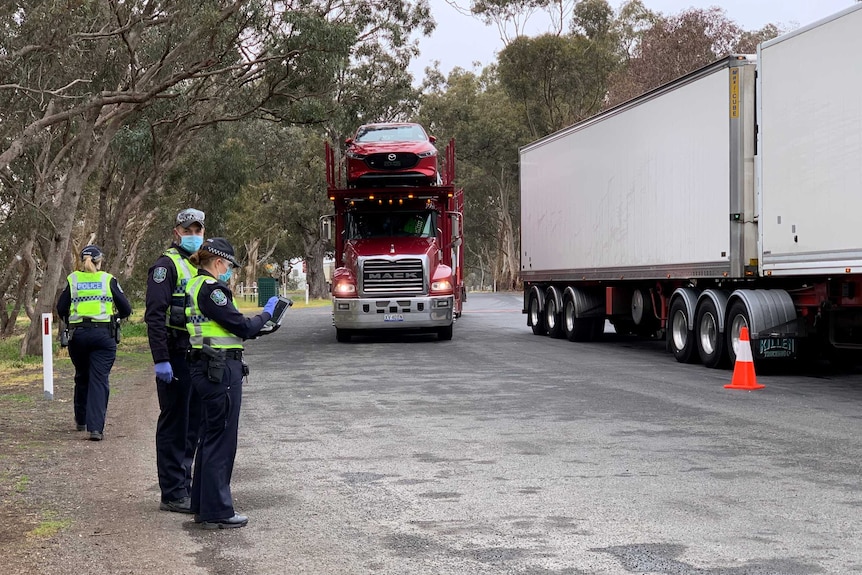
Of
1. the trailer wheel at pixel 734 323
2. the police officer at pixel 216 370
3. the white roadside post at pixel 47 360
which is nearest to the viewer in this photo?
the police officer at pixel 216 370

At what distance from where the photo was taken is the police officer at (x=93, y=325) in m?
10.4

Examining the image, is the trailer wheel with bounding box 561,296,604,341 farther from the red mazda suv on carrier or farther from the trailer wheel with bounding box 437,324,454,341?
the red mazda suv on carrier

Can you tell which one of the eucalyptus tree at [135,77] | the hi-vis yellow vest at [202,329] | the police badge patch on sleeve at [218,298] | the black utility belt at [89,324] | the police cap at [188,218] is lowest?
the black utility belt at [89,324]

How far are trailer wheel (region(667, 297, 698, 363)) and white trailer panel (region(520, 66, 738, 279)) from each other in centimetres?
57

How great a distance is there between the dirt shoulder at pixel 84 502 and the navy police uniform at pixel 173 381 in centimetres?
26

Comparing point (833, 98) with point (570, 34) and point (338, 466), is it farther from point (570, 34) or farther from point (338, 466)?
point (570, 34)

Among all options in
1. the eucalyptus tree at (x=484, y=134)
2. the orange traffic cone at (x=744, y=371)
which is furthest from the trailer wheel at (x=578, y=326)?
the eucalyptus tree at (x=484, y=134)

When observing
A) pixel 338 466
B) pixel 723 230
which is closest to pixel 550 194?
pixel 723 230

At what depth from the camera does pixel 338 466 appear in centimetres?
870

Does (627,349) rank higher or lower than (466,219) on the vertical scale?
lower

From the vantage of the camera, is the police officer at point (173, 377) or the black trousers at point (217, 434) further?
the police officer at point (173, 377)

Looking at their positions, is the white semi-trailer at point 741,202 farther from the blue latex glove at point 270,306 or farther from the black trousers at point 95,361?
the blue latex glove at point 270,306

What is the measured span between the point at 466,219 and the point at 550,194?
52097mm

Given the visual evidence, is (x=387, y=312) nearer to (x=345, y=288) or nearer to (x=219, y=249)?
(x=345, y=288)
